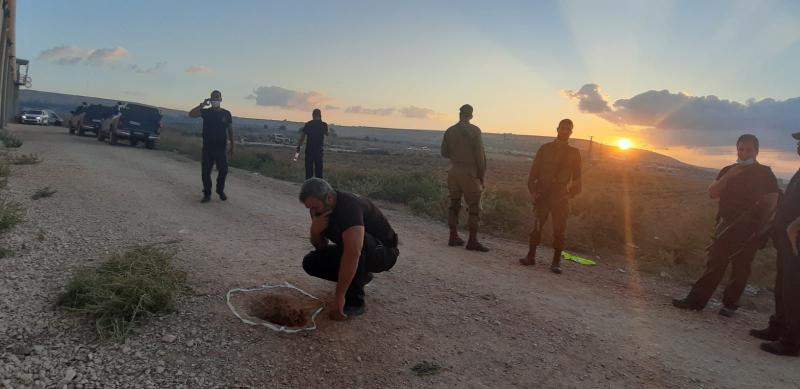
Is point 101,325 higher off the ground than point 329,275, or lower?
lower

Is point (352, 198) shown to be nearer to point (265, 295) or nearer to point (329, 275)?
point (329, 275)

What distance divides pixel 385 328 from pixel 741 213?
3738 millimetres

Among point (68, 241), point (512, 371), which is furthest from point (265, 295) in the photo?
point (68, 241)

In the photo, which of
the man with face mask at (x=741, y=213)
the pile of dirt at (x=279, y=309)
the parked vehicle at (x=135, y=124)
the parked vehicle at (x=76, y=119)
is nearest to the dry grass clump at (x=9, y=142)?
the parked vehicle at (x=135, y=124)

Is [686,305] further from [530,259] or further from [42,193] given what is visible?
[42,193]

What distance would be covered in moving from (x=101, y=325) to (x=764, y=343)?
5505mm

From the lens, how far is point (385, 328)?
4090mm

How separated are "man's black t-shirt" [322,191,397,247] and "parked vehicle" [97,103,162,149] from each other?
20627 mm

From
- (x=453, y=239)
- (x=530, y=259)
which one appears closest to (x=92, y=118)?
(x=453, y=239)

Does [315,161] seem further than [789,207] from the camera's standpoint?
Yes

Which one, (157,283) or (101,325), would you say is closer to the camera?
(101,325)

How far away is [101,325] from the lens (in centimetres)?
366

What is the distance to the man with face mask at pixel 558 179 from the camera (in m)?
6.25

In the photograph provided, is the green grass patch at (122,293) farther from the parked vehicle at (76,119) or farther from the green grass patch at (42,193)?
the parked vehicle at (76,119)
